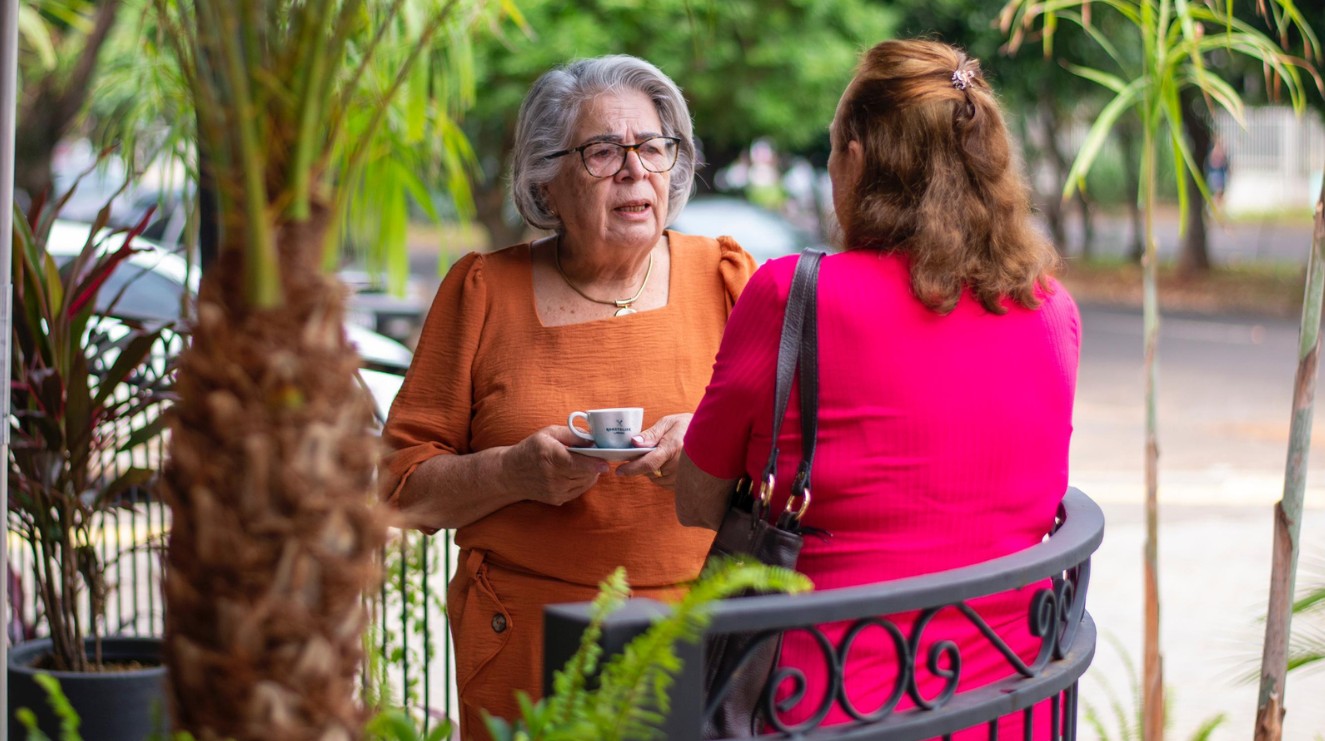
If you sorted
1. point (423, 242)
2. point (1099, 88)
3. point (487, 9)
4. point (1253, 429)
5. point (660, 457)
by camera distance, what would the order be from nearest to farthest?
point (660, 457)
point (487, 9)
point (1253, 429)
point (1099, 88)
point (423, 242)

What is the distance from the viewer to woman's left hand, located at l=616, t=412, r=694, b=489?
237cm

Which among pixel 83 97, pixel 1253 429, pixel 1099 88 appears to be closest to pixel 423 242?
pixel 1099 88

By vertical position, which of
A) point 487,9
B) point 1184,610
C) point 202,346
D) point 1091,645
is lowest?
point 1184,610

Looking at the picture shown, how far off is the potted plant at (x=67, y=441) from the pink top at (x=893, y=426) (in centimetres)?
162

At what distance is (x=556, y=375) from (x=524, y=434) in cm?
14

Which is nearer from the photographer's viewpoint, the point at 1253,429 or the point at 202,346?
the point at 202,346

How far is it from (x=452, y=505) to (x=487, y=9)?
2.41 metres

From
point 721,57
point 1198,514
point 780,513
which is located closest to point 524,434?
point 780,513

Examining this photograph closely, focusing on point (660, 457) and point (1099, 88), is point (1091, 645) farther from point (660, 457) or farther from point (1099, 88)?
point (1099, 88)

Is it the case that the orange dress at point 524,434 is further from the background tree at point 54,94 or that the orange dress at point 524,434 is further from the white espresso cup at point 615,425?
the background tree at point 54,94

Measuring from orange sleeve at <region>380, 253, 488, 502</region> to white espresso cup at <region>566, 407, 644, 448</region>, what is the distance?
1.29 ft

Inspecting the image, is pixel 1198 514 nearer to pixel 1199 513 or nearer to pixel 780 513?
pixel 1199 513

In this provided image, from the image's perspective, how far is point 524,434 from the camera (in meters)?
2.59

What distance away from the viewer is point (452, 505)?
2.57 m
